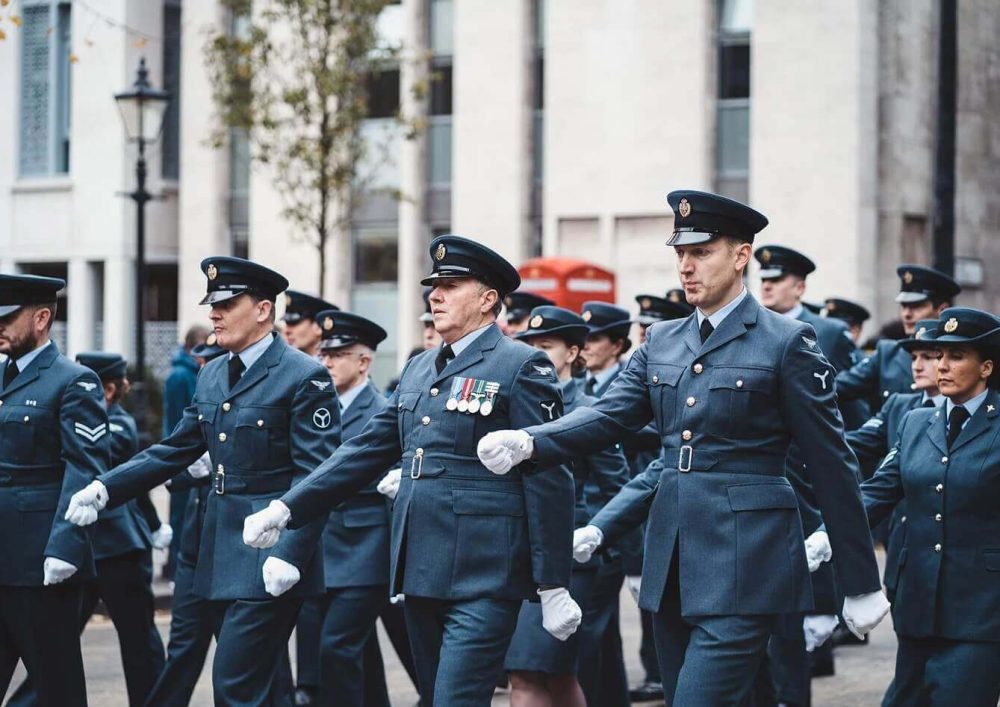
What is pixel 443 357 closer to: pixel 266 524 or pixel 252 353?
pixel 266 524

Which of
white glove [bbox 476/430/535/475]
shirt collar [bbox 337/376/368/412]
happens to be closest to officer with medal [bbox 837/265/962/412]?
shirt collar [bbox 337/376/368/412]

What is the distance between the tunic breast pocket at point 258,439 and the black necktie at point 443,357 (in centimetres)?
94

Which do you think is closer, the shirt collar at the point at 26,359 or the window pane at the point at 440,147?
the shirt collar at the point at 26,359

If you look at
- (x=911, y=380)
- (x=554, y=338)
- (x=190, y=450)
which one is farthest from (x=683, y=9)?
(x=190, y=450)

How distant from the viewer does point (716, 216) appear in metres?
6.16

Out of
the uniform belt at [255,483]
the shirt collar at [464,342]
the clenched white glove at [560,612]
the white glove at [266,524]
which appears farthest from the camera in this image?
the uniform belt at [255,483]

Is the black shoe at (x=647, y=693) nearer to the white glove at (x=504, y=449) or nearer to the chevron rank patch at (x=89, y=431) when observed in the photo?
the chevron rank patch at (x=89, y=431)

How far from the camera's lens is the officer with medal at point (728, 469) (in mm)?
5875

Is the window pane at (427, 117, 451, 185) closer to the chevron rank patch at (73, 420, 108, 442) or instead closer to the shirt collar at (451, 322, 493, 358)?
the chevron rank patch at (73, 420, 108, 442)

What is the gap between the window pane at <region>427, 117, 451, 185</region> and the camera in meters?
28.3

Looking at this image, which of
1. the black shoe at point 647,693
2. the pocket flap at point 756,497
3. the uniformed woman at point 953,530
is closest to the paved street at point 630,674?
the black shoe at point 647,693

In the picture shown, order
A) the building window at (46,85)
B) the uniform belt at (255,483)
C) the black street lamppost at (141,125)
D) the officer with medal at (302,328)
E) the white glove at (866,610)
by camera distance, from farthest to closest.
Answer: the building window at (46,85)
the black street lamppost at (141,125)
the officer with medal at (302,328)
the uniform belt at (255,483)
the white glove at (866,610)

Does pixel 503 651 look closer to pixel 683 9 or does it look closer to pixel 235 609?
pixel 235 609

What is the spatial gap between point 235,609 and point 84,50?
24647 millimetres
